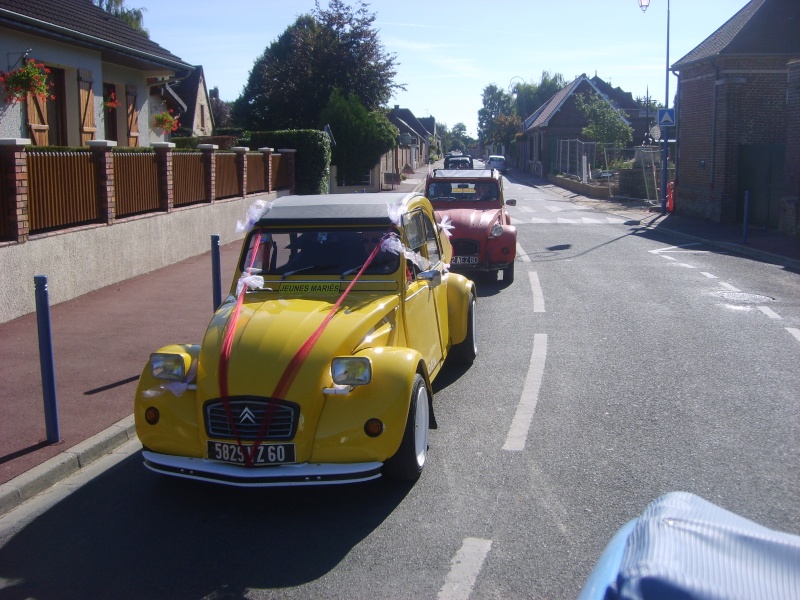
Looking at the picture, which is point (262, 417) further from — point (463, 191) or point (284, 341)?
point (463, 191)

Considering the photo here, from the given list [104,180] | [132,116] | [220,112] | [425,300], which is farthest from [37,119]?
[220,112]

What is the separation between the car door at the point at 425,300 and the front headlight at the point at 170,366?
65.7 inches

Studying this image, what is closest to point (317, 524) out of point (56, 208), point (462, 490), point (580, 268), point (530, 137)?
point (462, 490)

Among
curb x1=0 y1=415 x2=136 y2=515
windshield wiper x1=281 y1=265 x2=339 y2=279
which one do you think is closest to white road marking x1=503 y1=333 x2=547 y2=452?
windshield wiper x1=281 y1=265 x2=339 y2=279

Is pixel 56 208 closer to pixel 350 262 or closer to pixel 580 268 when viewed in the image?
pixel 350 262

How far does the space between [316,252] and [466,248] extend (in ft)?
22.5

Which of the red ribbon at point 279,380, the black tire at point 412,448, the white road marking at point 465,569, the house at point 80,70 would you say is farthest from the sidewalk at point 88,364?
the house at point 80,70

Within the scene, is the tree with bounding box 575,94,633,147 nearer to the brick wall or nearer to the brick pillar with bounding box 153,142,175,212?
the brick wall

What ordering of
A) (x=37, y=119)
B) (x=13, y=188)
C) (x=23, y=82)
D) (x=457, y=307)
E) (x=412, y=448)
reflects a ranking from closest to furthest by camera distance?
Result: (x=412, y=448), (x=457, y=307), (x=13, y=188), (x=23, y=82), (x=37, y=119)

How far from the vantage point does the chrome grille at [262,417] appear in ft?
15.9

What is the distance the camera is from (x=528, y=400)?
7.25 metres

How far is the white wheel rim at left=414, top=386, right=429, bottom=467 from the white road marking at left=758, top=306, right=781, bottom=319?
673cm

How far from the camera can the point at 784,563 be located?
83.6 inches

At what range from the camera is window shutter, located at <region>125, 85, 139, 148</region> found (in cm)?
2072
